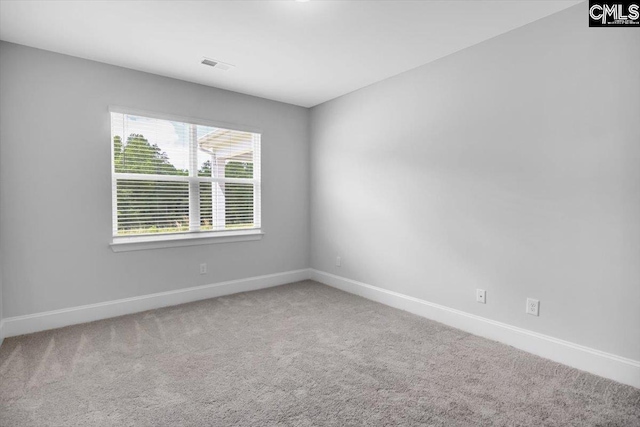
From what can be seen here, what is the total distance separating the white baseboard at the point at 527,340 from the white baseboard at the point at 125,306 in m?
1.51

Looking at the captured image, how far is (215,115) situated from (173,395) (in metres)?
3.06

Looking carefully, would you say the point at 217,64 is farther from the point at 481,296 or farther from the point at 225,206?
the point at 481,296

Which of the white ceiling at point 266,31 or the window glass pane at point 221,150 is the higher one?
the white ceiling at point 266,31

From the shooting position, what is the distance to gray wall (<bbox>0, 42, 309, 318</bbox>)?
285cm

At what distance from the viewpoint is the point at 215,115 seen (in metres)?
3.97

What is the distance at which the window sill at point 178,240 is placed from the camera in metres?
3.37

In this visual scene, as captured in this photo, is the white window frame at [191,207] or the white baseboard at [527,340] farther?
the white window frame at [191,207]

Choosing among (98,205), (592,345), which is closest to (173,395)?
(98,205)

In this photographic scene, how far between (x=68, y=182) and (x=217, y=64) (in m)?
1.82

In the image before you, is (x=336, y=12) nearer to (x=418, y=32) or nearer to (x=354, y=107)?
(x=418, y=32)

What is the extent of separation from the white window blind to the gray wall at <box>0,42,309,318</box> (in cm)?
14

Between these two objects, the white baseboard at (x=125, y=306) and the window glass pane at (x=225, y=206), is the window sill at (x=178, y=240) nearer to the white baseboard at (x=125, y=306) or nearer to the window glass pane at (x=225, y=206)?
the window glass pane at (x=225, y=206)

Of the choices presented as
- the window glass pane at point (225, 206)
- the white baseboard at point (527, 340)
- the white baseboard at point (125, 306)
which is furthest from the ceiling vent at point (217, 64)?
the white baseboard at point (527, 340)

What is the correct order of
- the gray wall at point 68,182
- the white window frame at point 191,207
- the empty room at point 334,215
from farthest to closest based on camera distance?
1. the white window frame at point 191,207
2. the gray wall at point 68,182
3. the empty room at point 334,215
